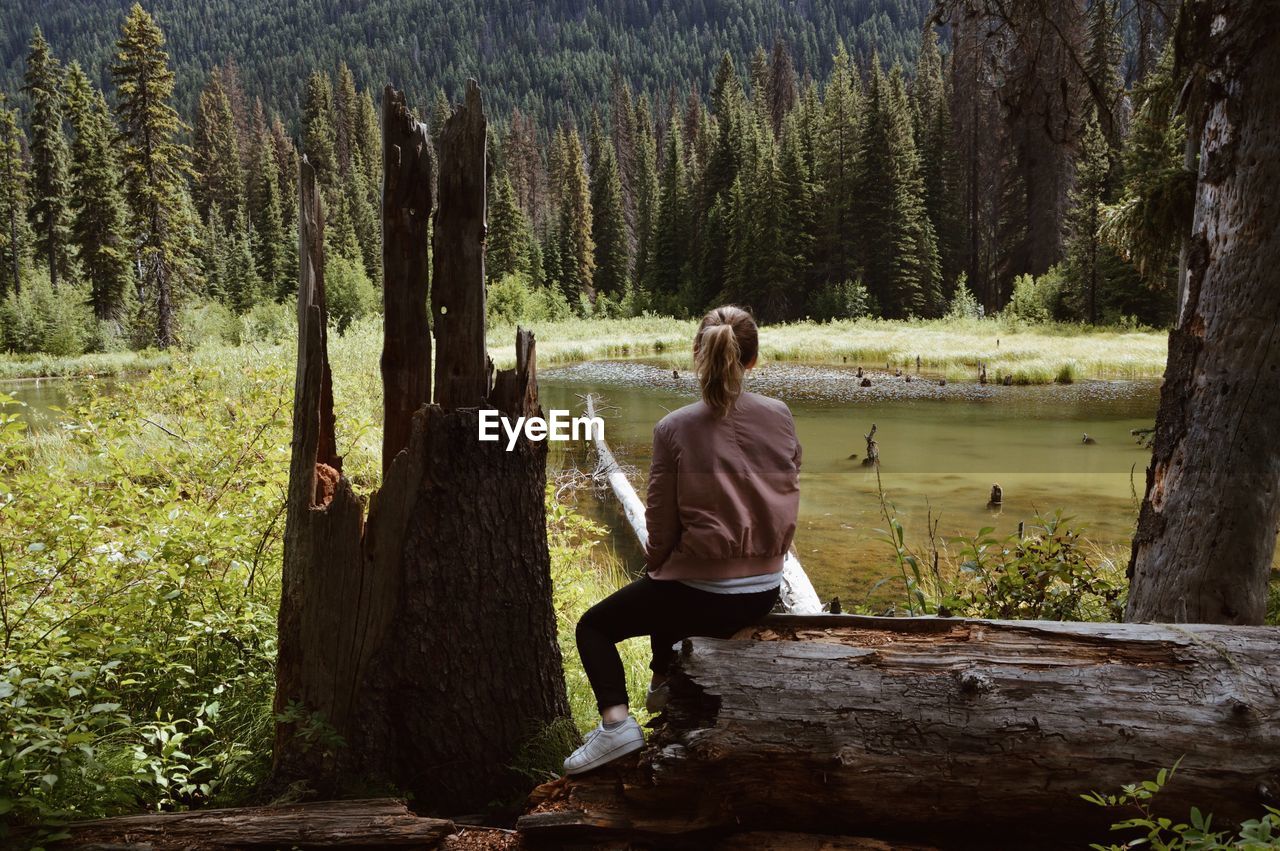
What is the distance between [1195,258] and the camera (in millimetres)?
4168

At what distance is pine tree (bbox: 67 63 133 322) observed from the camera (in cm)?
3844

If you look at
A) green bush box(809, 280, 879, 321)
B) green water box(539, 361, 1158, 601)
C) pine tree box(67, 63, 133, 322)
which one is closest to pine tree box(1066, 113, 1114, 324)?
green bush box(809, 280, 879, 321)

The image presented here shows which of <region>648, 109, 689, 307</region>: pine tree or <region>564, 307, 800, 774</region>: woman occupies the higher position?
<region>648, 109, 689, 307</region>: pine tree

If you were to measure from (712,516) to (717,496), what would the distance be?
0.07 m

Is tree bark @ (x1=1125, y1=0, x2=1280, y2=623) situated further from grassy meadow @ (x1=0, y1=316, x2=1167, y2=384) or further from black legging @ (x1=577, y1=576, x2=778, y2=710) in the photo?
grassy meadow @ (x1=0, y1=316, x2=1167, y2=384)

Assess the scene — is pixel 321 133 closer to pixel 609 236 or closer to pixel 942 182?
pixel 609 236

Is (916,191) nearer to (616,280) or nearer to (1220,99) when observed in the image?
(616,280)

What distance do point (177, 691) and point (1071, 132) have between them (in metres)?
5.73

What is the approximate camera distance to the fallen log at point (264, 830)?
2850 millimetres

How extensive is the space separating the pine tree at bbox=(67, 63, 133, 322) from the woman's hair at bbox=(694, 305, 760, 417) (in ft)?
138

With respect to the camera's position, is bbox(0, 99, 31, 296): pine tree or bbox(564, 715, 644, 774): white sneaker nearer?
bbox(564, 715, 644, 774): white sneaker

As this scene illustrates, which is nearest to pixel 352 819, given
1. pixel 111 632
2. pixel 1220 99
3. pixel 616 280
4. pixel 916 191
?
pixel 111 632

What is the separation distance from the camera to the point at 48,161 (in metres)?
44.5

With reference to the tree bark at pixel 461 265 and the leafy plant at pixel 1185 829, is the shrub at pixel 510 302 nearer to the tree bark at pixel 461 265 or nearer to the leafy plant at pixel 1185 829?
the tree bark at pixel 461 265
